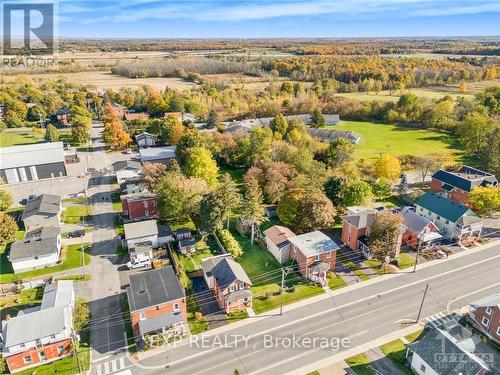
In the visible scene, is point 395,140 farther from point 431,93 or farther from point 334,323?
point 334,323

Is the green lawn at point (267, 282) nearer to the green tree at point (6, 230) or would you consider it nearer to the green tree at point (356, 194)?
the green tree at point (356, 194)

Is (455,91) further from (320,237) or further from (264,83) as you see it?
(320,237)

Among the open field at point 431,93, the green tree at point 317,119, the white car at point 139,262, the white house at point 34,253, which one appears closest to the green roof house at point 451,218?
the white car at point 139,262

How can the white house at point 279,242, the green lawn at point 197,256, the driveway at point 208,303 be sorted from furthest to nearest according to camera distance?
the white house at point 279,242 < the green lawn at point 197,256 < the driveway at point 208,303

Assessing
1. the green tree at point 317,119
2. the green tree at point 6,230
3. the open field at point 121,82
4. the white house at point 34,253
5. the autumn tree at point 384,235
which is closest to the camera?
the autumn tree at point 384,235

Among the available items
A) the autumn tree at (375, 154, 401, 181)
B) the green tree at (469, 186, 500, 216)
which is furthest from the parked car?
the green tree at (469, 186, 500, 216)

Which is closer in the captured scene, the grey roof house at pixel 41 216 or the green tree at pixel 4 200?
the grey roof house at pixel 41 216

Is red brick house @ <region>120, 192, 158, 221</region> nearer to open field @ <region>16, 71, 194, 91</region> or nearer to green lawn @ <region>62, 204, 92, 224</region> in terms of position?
green lawn @ <region>62, 204, 92, 224</region>
